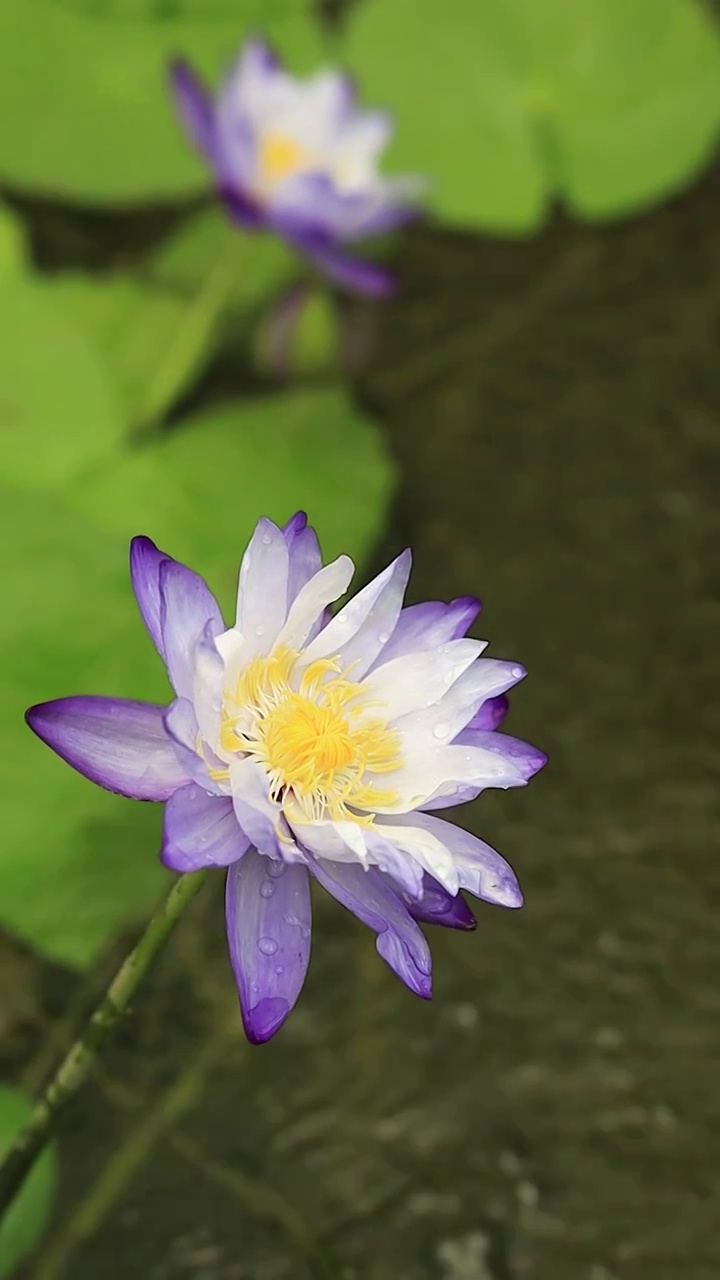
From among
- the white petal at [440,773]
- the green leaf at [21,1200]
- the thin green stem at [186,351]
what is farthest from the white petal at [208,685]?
the thin green stem at [186,351]

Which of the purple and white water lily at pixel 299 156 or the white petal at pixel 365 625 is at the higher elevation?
the purple and white water lily at pixel 299 156

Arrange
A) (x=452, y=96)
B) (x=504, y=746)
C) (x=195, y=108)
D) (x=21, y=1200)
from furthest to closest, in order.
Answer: (x=452, y=96)
(x=195, y=108)
(x=21, y=1200)
(x=504, y=746)

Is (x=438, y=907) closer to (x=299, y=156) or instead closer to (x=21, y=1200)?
(x=21, y=1200)

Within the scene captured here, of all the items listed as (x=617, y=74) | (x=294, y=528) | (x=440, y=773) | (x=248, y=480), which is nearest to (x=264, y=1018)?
(x=440, y=773)

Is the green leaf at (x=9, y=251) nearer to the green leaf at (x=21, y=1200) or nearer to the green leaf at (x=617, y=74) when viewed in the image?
the green leaf at (x=617, y=74)

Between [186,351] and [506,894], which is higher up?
[186,351]

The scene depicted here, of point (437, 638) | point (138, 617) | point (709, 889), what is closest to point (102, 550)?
point (138, 617)

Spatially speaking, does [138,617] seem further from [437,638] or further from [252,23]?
[252,23]
